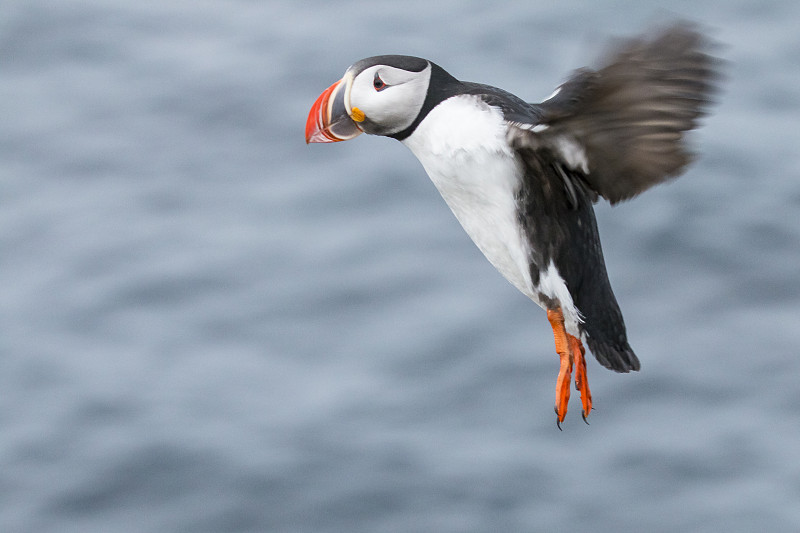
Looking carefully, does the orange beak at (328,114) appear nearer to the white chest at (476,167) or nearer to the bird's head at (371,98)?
the bird's head at (371,98)

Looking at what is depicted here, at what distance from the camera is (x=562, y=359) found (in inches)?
188

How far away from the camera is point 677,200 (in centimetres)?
1644

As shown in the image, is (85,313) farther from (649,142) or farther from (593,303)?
(649,142)

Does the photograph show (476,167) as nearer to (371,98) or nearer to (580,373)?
(371,98)

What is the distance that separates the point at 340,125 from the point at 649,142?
0.96 meters

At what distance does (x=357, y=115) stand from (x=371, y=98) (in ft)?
0.24

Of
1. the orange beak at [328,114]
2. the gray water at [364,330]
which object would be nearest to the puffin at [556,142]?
the orange beak at [328,114]

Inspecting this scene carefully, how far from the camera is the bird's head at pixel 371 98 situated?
13.5 ft

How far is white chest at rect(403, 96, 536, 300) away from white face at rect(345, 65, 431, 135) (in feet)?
0.24

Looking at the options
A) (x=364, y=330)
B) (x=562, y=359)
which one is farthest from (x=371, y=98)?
(x=364, y=330)

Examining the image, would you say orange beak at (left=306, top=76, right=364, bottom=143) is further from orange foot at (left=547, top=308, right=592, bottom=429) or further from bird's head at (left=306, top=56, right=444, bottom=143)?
orange foot at (left=547, top=308, right=592, bottom=429)

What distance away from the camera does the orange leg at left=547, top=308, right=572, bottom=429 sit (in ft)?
15.5

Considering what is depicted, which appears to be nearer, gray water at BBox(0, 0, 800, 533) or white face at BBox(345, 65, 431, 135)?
white face at BBox(345, 65, 431, 135)

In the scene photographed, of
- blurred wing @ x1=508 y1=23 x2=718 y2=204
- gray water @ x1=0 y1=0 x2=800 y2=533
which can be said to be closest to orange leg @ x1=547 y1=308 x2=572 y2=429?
blurred wing @ x1=508 y1=23 x2=718 y2=204
